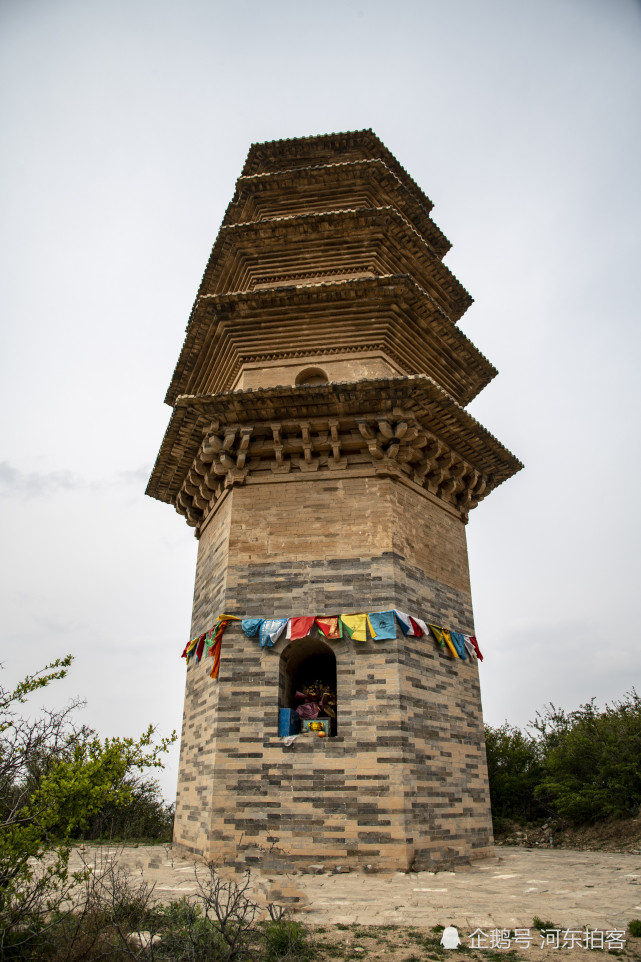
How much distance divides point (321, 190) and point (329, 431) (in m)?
5.90

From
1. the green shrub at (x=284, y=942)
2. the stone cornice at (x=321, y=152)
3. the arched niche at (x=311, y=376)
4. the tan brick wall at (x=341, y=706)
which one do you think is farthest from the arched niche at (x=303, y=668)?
the stone cornice at (x=321, y=152)

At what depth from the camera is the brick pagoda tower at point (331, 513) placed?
864cm

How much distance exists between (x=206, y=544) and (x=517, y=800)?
31.9 feet

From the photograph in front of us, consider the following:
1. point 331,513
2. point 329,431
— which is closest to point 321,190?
point 329,431

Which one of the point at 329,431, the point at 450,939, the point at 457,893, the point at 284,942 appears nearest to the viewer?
the point at 284,942

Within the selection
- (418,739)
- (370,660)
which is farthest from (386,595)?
(418,739)

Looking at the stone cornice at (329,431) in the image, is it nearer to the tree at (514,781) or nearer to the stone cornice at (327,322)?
the stone cornice at (327,322)

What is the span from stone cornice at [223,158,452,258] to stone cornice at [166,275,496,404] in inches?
115

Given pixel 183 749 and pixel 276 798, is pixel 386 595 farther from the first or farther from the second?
pixel 183 749

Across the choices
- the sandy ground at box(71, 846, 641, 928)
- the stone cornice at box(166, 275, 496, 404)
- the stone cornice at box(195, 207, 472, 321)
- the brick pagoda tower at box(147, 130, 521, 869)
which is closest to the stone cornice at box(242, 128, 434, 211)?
the brick pagoda tower at box(147, 130, 521, 869)

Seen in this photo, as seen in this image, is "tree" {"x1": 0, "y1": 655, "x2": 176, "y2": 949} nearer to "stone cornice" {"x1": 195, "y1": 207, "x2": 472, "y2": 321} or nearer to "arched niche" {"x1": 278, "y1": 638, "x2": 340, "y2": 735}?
"arched niche" {"x1": 278, "y1": 638, "x2": 340, "y2": 735}

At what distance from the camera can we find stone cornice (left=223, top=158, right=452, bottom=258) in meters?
13.2

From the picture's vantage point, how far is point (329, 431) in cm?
1048

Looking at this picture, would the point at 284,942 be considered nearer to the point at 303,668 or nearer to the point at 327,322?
the point at 303,668
